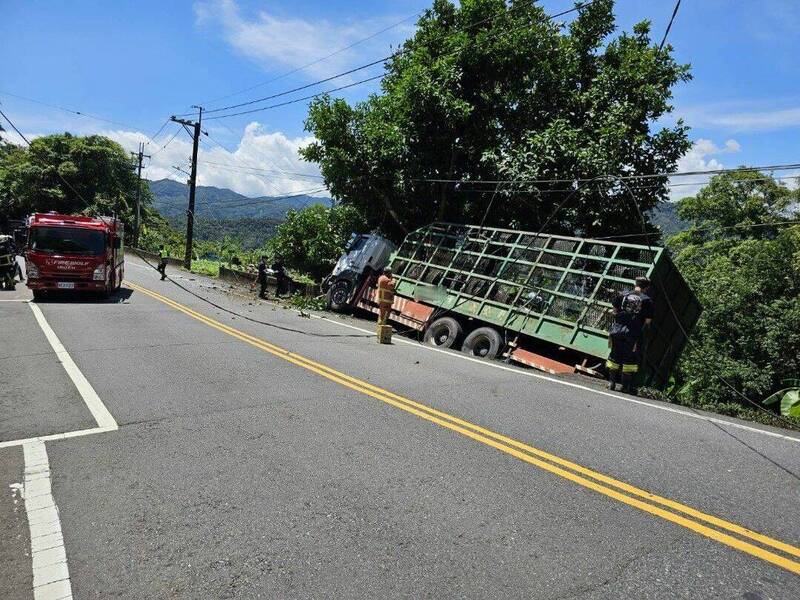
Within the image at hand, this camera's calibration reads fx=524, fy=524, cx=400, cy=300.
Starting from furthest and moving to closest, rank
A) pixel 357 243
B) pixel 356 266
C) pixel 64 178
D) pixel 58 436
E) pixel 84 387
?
pixel 64 178 → pixel 357 243 → pixel 356 266 → pixel 84 387 → pixel 58 436

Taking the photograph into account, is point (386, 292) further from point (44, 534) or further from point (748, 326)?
point (748, 326)

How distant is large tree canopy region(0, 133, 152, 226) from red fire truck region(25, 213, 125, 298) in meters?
33.1

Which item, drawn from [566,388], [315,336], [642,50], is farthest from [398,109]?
[566,388]

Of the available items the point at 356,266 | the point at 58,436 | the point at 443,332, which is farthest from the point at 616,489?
the point at 356,266

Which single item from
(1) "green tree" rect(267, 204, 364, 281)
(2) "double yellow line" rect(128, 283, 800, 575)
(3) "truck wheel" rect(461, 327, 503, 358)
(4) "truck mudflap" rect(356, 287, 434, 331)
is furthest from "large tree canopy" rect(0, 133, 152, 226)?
(2) "double yellow line" rect(128, 283, 800, 575)

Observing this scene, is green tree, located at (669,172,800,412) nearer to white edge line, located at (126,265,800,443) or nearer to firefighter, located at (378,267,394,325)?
white edge line, located at (126,265,800,443)

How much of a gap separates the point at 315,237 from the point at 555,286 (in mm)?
12734

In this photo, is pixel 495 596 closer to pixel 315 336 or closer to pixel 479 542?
pixel 479 542

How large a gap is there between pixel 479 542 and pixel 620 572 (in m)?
0.80

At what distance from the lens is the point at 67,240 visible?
14562 millimetres

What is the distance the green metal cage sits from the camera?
9305 mm

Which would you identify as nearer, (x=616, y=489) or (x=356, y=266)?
(x=616, y=489)

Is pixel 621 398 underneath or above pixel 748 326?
underneath

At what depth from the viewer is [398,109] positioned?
52.8 feet
